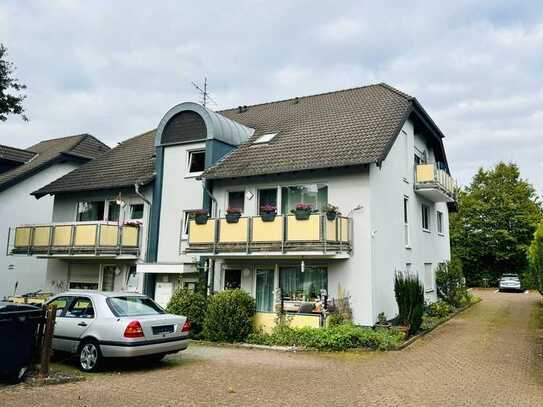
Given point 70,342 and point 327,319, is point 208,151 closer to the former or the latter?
point 327,319

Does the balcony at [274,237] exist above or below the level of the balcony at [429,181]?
below

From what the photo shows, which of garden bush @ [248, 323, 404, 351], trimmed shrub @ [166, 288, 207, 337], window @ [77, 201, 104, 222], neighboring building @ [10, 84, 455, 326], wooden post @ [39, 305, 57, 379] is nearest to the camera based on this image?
wooden post @ [39, 305, 57, 379]

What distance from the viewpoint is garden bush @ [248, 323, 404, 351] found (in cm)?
1254

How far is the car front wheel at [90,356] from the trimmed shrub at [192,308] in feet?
17.0

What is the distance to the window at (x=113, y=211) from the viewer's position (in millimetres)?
20333

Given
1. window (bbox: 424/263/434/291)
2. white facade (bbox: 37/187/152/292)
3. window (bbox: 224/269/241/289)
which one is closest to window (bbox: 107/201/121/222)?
white facade (bbox: 37/187/152/292)

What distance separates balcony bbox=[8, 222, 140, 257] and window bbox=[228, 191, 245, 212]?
4.22 m

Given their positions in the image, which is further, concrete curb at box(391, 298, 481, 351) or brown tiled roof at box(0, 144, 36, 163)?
brown tiled roof at box(0, 144, 36, 163)

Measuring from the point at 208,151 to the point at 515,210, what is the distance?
3529cm

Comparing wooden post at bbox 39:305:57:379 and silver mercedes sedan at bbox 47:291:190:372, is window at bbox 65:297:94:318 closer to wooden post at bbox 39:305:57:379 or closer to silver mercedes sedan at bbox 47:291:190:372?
silver mercedes sedan at bbox 47:291:190:372

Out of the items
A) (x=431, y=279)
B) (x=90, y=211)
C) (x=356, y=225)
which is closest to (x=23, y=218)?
(x=90, y=211)

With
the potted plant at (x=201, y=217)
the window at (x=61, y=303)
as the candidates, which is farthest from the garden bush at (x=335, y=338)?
the window at (x=61, y=303)

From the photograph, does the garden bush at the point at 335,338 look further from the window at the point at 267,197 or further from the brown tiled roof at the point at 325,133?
the brown tiled roof at the point at 325,133

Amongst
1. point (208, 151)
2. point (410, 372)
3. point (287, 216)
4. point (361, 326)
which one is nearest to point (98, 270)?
point (208, 151)
